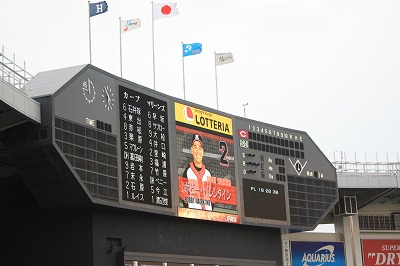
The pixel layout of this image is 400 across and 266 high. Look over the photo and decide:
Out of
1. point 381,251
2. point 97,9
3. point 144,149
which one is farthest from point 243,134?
point 381,251

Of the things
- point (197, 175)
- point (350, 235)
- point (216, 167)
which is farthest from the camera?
point (350, 235)

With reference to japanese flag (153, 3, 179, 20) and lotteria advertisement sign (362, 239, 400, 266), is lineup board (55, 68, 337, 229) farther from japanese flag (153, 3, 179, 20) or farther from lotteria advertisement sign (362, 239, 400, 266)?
lotteria advertisement sign (362, 239, 400, 266)

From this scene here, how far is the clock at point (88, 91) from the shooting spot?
23.6 m

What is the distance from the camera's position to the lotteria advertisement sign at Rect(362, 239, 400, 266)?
40062 millimetres

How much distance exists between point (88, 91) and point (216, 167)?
6926 millimetres

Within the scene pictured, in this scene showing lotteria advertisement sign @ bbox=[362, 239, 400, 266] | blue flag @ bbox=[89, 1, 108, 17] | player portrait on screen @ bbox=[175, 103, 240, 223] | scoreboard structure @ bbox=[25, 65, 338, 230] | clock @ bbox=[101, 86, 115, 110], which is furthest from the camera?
lotteria advertisement sign @ bbox=[362, 239, 400, 266]

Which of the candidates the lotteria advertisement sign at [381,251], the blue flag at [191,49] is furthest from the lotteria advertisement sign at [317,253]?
the blue flag at [191,49]

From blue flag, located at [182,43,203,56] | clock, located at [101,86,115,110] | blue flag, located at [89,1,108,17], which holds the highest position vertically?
blue flag, located at [182,43,203,56]

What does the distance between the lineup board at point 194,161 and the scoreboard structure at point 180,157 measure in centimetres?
3

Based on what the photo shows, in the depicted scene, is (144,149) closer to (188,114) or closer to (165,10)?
(188,114)

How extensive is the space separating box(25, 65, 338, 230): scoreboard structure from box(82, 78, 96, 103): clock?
29 millimetres

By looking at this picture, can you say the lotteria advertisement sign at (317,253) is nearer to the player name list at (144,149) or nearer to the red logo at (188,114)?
the red logo at (188,114)

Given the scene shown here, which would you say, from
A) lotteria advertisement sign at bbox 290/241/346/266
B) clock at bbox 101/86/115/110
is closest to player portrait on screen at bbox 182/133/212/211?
clock at bbox 101/86/115/110

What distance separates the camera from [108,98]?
2464 centimetres
